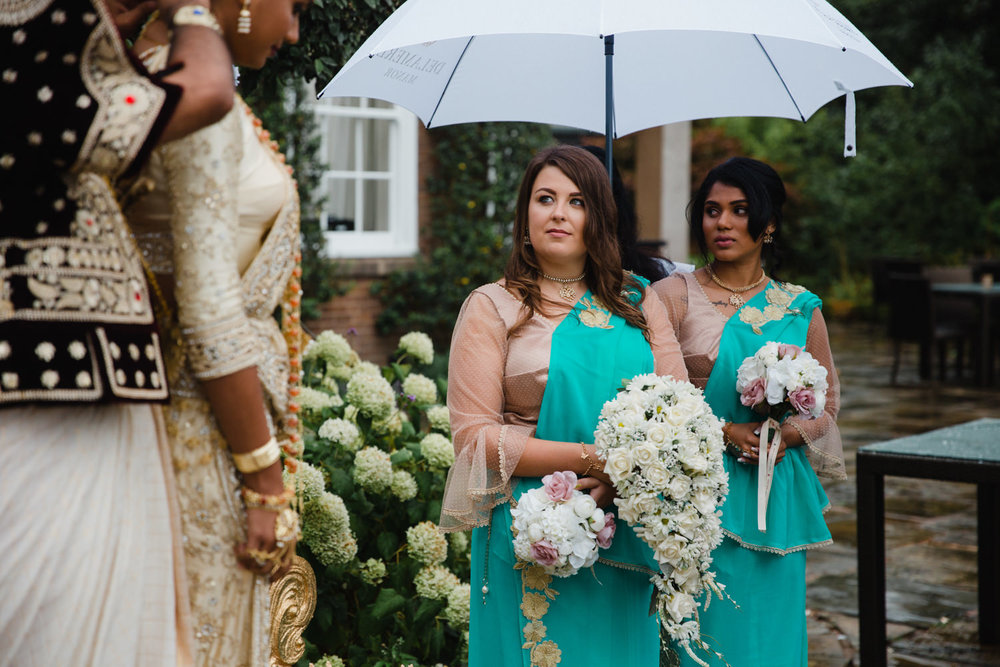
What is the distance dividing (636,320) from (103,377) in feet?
5.43

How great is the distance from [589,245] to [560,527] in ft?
2.65

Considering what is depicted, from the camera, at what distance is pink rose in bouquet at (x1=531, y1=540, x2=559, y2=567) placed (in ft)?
8.32

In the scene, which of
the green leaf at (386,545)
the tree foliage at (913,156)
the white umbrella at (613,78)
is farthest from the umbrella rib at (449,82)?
the tree foliage at (913,156)

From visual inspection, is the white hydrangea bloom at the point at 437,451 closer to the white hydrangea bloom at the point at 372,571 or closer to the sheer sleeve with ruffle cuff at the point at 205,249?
the white hydrangea bloom at the point at 372,571

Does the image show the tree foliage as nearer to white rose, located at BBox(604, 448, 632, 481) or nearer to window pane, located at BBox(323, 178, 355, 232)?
window pane, located at BBox(323, 178, 355, 232)

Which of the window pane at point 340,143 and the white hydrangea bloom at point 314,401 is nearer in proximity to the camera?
the white hydrangea bloom at point 314,401

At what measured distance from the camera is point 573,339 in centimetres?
285

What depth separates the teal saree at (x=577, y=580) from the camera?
9.17 ft

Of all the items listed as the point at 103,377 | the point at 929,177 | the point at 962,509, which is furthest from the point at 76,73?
the point at 929,177

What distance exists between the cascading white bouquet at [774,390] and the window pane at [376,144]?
6.55 metres

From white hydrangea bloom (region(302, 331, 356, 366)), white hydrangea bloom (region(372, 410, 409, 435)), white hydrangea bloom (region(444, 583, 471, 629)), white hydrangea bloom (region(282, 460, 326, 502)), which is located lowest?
white hydrangea bloom (region(444, 583, 471, 629))

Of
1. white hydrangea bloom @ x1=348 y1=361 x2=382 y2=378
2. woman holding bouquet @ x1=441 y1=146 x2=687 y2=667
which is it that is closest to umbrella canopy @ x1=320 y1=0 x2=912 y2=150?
woman holding bouquet @ x1=441 y1=146 x2=687 y2=667

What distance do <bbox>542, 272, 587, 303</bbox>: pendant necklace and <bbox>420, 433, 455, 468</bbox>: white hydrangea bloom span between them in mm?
962

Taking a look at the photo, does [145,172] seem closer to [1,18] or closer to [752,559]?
[1,18]
